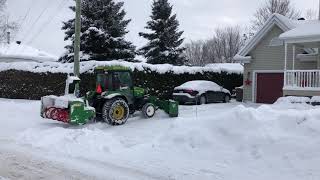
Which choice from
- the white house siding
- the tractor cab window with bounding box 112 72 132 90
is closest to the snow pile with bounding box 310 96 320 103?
the white house siding

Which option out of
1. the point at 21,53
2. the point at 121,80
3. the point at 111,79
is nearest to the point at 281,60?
the point at 121,80

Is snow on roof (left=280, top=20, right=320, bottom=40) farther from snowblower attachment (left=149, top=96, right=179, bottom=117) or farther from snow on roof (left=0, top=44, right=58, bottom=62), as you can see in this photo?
snow on roof (left=0, top=44, right=58, bottom=62)

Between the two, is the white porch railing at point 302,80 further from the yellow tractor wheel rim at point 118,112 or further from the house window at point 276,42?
the yellow tractor wheel rim at point 118,112

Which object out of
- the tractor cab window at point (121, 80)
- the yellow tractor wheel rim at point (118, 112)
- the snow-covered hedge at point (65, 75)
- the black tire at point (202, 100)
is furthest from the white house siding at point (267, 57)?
the yellow tractor wheel rim at point (118, 112)

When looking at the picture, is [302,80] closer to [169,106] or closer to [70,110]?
[169,106]

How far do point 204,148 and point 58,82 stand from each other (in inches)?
649

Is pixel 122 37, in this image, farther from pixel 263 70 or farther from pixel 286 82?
pixel 286 82

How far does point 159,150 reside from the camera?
11.4 m

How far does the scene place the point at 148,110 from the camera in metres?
18.2

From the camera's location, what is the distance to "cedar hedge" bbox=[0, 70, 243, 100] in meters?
25.3

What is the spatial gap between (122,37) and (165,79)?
7287 millimetres

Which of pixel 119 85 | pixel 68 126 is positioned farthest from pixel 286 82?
pixel 68 126

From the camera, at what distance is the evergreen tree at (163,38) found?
3697cm

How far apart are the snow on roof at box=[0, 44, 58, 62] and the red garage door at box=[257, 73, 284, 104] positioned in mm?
31343
